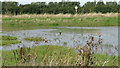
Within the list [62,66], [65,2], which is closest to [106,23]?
[62,66]

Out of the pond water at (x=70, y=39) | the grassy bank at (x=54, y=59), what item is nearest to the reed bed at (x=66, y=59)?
the grassy bank at (x=54, y=59)

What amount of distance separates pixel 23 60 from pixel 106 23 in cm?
2128

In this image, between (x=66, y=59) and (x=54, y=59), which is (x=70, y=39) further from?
(x=66, y=59)

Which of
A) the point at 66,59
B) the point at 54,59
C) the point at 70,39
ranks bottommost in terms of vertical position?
the point at 70,39

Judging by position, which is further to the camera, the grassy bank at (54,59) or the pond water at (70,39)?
the pond water at (70,39)

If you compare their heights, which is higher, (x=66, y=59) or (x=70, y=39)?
(x=66, y=59)

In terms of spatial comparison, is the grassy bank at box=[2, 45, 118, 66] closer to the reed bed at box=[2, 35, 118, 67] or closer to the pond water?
the reed bed at box=[2, 35, 118, 67]

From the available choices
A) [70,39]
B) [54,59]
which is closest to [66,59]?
[54,59]

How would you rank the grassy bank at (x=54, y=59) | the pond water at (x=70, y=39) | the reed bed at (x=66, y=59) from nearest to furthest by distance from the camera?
the reed bed at (x=66, y=59)
the grassy bank at (x=54, y=59)
the pond water at (x=70, y=39)

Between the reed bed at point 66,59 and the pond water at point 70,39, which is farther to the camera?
the pond water at point 70,39

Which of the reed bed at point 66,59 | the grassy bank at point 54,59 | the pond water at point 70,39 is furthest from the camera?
the pond water at point 70,39

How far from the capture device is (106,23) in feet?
82.0

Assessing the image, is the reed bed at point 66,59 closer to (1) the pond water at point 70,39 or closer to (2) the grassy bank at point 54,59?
(2) the grassy bank at point 54,59

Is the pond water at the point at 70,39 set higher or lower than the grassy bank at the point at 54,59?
lower
